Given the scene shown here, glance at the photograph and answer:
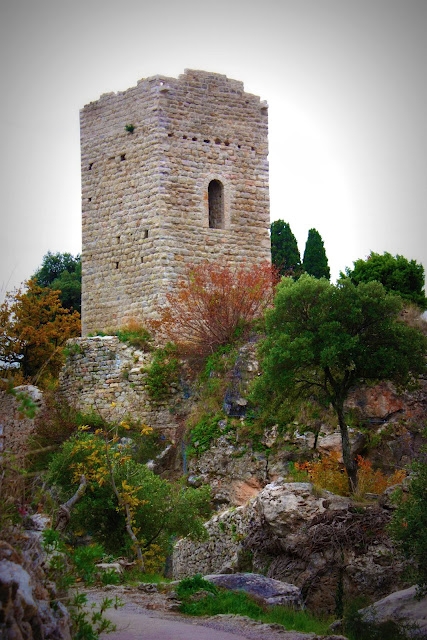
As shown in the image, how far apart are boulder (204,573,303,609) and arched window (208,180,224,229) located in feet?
49.6

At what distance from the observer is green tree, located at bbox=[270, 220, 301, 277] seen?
3888cm

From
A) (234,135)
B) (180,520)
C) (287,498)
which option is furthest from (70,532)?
(234,135)

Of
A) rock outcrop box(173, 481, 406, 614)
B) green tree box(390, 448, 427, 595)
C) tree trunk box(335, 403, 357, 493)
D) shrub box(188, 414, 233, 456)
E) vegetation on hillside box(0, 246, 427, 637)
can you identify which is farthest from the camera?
shrub box(188, 414, 233, 456)

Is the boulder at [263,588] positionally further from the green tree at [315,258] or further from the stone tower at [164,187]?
the green tree at [315,258]

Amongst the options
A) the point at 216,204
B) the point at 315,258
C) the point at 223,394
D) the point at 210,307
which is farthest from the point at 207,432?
the point at 315,258

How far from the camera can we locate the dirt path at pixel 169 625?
1193cm

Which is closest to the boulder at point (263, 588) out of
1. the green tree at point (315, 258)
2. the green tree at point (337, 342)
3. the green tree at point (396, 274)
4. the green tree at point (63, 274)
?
the green tree at point (337, 342)

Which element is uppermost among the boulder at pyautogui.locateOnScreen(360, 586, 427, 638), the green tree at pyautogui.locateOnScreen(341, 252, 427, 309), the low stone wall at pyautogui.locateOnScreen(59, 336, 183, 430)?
the green tree at pyautogui.locateOnScreen(341, 252, 427, 309)

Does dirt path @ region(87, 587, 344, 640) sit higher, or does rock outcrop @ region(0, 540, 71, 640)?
rock outcrop @ region(0, 540, 71, 640)

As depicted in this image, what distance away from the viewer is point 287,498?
18891mm

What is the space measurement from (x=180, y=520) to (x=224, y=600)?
14.3ft

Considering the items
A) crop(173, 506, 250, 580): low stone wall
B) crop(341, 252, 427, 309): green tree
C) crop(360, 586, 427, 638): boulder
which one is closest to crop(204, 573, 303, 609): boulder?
crop(360, 586, 427, 638): boulder

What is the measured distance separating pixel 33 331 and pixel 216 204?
7.22 m

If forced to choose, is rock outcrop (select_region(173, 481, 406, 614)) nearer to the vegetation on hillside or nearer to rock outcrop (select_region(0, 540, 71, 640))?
the vegetation on hillside
